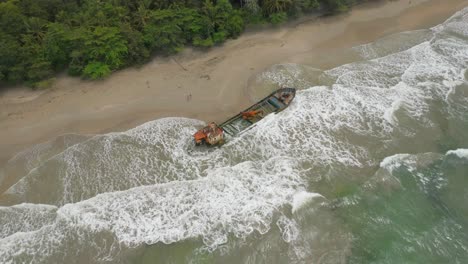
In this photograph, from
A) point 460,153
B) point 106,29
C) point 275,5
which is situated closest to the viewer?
point 460,153

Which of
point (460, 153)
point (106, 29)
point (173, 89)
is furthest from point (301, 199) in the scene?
point (106, 29)

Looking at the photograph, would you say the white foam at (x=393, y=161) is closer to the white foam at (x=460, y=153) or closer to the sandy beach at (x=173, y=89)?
the white foam at (x=460, y=153)

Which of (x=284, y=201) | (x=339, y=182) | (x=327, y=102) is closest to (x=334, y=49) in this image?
(x=327, y=102)

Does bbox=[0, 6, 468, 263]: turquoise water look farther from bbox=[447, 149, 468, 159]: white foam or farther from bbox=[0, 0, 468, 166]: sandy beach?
bbox=[0, 0, 468, 166]: sandy beach

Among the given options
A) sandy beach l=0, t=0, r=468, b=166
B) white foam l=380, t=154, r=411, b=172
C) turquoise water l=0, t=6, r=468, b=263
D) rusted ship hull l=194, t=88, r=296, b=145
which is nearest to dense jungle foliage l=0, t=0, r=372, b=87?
sandy beach l=0, t=0, r=468, b=166

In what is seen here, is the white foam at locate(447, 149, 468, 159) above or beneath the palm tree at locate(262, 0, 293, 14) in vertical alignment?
beneath

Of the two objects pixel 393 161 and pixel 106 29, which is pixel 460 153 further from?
pixel 106 29

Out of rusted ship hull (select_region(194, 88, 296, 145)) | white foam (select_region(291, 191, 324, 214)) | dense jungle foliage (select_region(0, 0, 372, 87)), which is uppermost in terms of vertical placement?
dense jungle foliage (select_region(0, 0, 372, 87))
